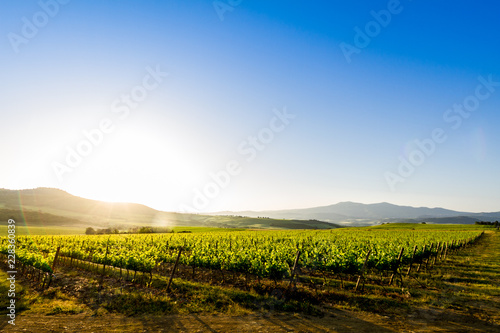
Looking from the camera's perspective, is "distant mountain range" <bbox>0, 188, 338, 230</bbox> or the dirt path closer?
the dirt path

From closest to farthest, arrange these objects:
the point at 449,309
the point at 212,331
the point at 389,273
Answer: the point at 212,331, the point at 449,309, the point at 389,273

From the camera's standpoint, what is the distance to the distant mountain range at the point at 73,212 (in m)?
102

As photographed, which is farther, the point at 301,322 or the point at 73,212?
the point at 73,212

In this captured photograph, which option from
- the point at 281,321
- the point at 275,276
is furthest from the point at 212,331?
the point at 275,276

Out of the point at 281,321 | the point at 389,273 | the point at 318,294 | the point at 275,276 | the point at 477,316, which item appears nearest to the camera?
the point at 281,321

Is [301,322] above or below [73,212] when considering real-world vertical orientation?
above

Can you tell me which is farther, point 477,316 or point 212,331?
point 477,316

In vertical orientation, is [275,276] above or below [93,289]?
above

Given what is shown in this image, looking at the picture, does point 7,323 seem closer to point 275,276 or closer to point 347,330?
point 275,276

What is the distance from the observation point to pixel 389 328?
10.4 meters

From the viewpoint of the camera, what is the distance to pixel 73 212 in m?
136

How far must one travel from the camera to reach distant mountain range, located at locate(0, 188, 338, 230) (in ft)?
336

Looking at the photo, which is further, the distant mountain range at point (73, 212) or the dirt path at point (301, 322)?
the distant mountain range at point (73, 212)

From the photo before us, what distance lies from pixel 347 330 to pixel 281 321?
2.54 m
